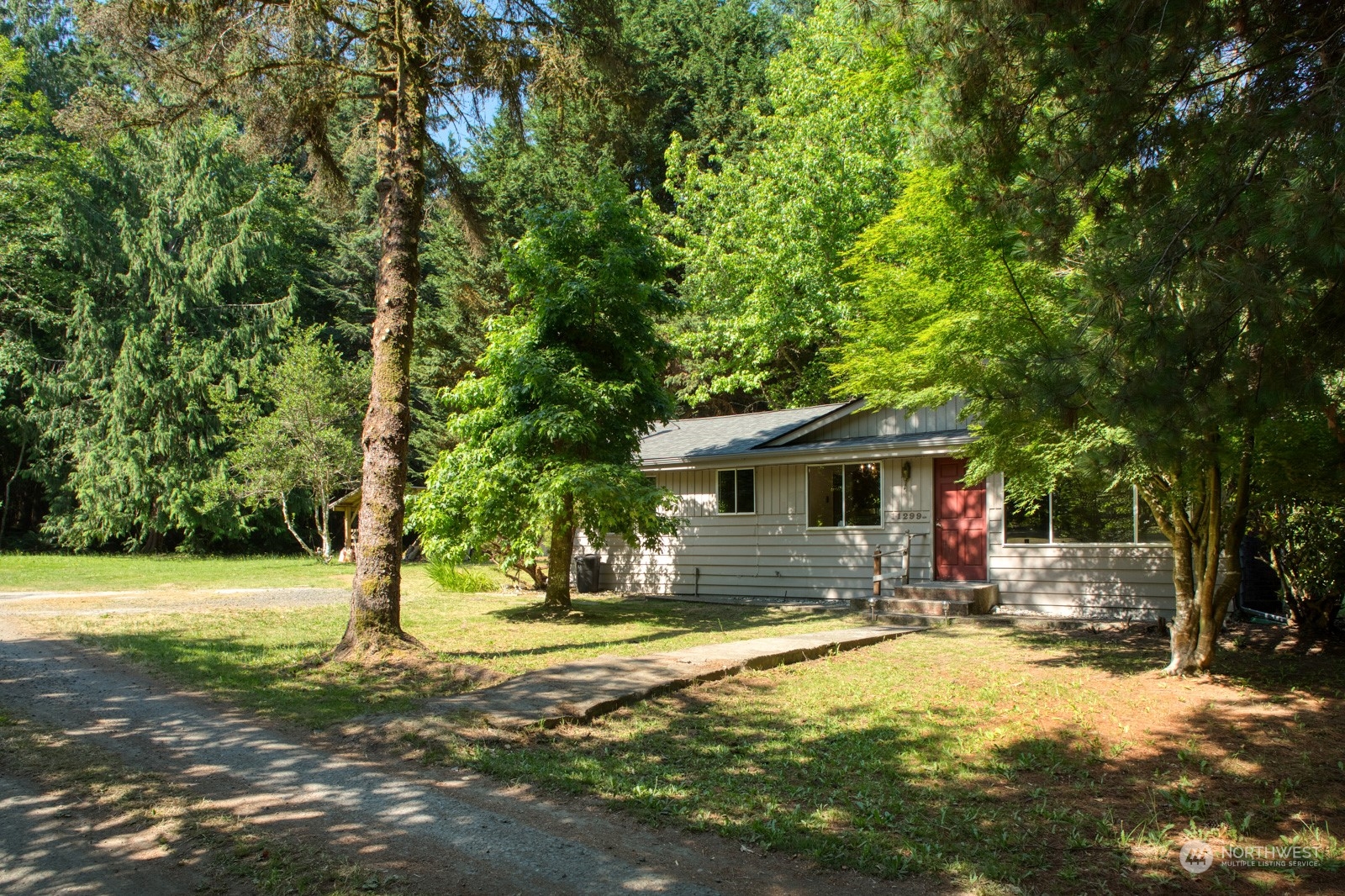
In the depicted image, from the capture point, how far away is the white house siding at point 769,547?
14.7 m

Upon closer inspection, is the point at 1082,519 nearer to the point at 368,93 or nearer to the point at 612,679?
the point at 612,679

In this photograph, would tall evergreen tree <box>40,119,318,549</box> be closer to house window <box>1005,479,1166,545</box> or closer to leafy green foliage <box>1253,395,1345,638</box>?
house window <box>1005,479,1166,545</box>

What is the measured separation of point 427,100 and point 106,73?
33531 millimetres

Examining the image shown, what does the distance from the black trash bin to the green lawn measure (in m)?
7.96

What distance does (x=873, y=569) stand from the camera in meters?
14.6

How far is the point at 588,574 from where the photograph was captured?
61.0ft

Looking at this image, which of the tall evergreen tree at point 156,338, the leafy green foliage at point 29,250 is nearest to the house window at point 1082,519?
the tall evergreen tree at point 156,338

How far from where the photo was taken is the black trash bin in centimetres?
1858

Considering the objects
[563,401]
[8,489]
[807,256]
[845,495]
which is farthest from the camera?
[8,489]

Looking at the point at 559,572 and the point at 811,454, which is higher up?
the point at 811,454

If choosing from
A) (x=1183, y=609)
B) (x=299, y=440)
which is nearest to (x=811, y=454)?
(x=1183, y=609)

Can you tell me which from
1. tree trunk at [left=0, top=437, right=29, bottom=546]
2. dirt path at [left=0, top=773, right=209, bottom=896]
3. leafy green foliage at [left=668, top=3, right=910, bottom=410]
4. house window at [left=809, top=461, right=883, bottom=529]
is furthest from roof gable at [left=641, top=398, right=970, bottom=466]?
tree trunk at [left=0, top=437, right=29, bottom=546]

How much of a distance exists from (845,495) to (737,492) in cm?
216

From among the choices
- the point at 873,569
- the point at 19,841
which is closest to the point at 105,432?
the point at 873,569
